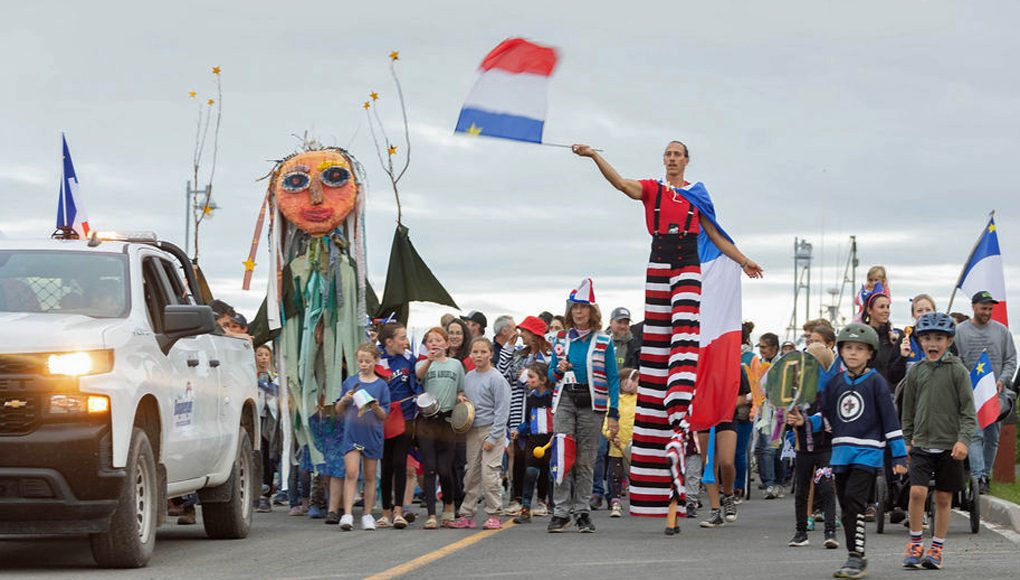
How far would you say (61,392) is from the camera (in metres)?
10.0

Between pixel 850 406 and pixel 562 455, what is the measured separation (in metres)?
3.62

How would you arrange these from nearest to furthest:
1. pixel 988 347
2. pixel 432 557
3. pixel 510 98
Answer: pixel 432 557, pixel 510 98, pixel 988 347

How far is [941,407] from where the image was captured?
12.0 m

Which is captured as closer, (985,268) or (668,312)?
Answer: (668,312)

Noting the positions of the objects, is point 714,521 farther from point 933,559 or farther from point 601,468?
point 933,559

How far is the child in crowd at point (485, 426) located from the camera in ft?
51.3

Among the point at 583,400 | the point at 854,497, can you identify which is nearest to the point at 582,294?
the point at 583,400

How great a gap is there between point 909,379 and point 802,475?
4.13ft

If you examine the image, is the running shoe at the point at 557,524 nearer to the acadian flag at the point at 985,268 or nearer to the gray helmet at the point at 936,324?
the gray helmet at the point at 936,324

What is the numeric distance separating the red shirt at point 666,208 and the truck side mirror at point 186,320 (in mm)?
3817

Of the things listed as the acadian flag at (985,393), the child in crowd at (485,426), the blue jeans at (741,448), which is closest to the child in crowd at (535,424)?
the child in crowd at (485,426)

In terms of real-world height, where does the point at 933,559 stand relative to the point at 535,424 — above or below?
below

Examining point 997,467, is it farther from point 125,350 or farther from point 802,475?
point 125,350

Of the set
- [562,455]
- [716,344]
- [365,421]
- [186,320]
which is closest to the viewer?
[186,320]
